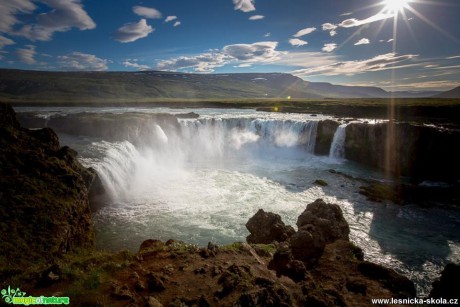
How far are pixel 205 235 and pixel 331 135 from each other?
3213cm

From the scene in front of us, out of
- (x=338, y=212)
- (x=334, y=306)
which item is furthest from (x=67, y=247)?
(x=338, y=212)

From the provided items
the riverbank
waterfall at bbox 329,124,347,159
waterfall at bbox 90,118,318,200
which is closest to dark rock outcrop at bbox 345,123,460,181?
waterfall at bbox 329,124,347,159

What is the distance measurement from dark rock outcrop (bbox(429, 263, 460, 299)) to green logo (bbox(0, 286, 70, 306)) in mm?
11898

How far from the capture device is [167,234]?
18.9m

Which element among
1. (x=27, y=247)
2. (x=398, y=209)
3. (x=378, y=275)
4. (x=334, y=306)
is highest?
(x=27, y=247)

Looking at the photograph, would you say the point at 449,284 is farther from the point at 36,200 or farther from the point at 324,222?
the point at 36,200

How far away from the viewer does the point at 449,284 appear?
9.30 m

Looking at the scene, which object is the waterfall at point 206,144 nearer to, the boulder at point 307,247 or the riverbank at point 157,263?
the riverbank at point 157,263

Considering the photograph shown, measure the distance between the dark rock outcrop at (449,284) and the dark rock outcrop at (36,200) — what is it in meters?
14.1

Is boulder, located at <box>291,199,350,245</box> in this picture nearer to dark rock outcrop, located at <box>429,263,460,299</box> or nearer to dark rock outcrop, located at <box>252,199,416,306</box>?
dark rock outcrop, located at <box>252,199,416,306</box>

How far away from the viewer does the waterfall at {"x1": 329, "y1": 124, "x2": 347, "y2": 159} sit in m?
42.0

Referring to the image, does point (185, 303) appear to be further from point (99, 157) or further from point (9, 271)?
point (99, 157)

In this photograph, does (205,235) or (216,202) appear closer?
(205,235)

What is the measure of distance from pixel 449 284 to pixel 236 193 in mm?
19586
